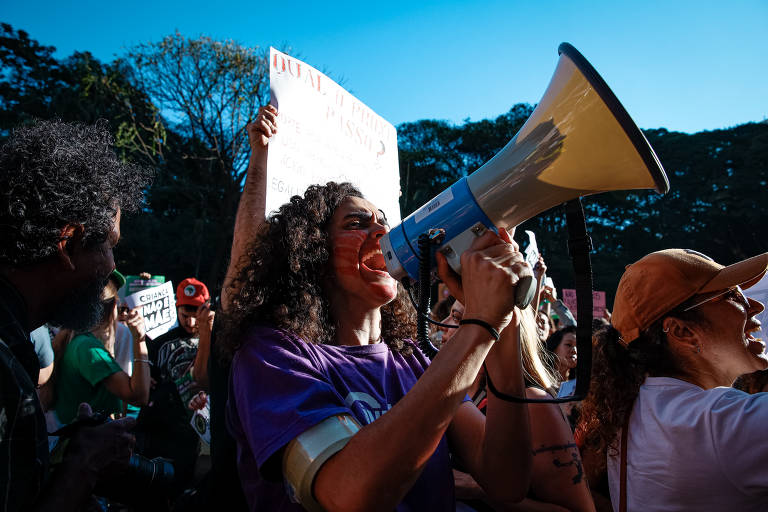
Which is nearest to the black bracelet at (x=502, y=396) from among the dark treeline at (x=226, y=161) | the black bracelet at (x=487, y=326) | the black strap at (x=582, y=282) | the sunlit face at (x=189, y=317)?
the black strap at (x=582, y=282)

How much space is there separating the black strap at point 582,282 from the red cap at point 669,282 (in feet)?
2.13

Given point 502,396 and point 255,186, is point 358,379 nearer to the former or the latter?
point 502,396

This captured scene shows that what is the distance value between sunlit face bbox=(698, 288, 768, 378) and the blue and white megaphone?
85 cm

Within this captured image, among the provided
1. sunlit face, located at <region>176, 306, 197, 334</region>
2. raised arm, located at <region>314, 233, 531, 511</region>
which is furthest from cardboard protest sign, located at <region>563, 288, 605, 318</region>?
raised arm, located at <region>314, 233, 531, 511</region>

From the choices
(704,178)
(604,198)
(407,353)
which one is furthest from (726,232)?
(407,353)

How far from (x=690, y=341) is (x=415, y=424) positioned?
4.35 ft

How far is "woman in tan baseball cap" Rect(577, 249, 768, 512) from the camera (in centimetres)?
138

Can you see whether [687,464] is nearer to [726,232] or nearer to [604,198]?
[726,232]

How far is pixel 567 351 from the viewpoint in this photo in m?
3.72

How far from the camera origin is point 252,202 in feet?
6.97

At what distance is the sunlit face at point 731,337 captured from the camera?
169cm

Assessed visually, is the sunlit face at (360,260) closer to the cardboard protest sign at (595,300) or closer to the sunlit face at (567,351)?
the sunlit face at (567,351)

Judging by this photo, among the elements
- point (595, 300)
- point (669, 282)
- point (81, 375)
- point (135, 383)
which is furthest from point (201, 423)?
point (595, 300)

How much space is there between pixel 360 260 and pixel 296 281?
228 mm
